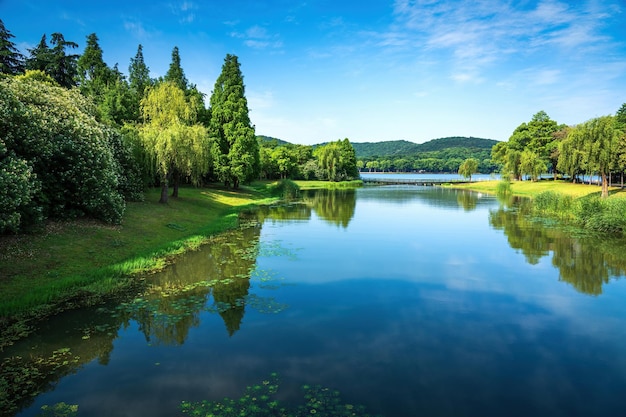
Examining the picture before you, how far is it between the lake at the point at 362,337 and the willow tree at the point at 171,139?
12885mm

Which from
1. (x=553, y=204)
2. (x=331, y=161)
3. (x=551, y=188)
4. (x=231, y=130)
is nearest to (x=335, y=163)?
(x=331, y=161)

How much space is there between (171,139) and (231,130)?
21.2 meters

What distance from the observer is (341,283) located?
1714 cm

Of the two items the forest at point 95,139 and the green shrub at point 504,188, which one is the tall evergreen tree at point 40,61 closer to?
the forest at point 95,139

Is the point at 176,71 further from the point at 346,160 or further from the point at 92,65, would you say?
the point at 346,160

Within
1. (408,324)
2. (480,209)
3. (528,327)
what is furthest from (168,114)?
(480,209)

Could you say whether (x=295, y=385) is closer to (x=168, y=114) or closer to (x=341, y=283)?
(x=341, y=283)

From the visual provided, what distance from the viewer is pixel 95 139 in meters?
21.6

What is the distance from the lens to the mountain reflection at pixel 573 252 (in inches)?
725

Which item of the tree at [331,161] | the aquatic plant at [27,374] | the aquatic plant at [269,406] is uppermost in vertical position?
the tree at [331,161]

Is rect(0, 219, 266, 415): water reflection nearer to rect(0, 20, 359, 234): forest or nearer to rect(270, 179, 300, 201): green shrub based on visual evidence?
rect(0, 20, 359, 234): forest

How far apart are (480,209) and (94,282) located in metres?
44.3

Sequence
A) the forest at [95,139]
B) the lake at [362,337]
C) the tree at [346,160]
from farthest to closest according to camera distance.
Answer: the tree at [346,160] < the forest at [95,139] < the lake at [362,337]

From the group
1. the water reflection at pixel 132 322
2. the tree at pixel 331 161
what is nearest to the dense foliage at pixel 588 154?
the tree at pixel 331 161
